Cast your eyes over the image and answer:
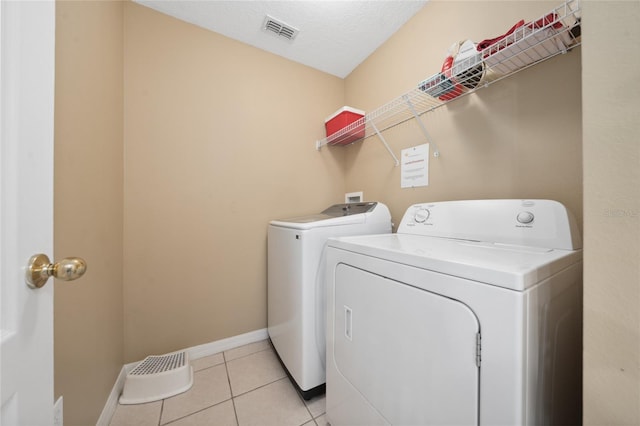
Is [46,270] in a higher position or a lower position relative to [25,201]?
lower

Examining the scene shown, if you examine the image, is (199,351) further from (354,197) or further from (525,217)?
(525,217)

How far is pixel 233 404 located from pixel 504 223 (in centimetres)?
172

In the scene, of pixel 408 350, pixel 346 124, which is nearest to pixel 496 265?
pixel 408 350

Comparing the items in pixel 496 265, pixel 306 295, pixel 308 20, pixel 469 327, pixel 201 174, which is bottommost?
pixel 306 295

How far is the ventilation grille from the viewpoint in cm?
138

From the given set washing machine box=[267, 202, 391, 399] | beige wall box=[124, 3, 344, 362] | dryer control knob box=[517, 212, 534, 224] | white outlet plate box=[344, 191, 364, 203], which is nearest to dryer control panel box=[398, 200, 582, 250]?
dryer control knob box=[517, 212, 534, 224]

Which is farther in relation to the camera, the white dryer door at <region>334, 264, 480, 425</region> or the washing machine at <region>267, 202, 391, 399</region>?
the washing machine at <region>267, 202, 391, 399</region>

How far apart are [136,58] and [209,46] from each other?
0.52 metres

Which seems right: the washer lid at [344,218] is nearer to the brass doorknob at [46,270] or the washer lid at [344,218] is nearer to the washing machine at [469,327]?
the washing machine at [469,327]

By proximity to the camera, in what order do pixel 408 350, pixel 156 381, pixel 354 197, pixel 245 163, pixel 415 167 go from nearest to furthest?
pixel 408 350, pixel 156 381, pixel 415 167, pixel 245 163, pixel 354 197

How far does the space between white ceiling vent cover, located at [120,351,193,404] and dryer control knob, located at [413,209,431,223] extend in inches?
68.4

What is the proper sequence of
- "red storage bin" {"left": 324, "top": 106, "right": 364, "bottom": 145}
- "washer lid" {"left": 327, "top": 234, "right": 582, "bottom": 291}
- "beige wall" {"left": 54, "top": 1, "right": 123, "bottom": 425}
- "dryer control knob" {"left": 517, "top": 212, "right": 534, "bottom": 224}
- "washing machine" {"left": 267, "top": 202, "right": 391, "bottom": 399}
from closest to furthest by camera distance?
"washer lid" {"left": 327, "top": 234, "right": 582, "bottom": 291}
"beige wall" {"left": 54, "top": 1, "right": 123, "bottom": 425}
"dryer control knob" {"left": 517, "top": 212, "right": 534, "bottom": 224}
"washing machine" {"left": 267, "top": 202, "right": 391, "bottom": 399}
"red storage bin" {"left": 324, "top": 106, "right": 364, "bottom": 145}

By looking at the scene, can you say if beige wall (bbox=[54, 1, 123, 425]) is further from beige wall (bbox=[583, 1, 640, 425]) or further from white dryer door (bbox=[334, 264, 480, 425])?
beige wall (bbox=[583, 1, 640, 425])

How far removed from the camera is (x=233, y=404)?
1298 millimetres
